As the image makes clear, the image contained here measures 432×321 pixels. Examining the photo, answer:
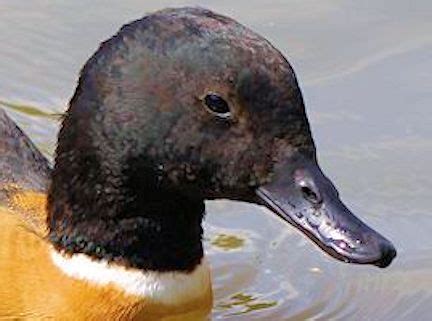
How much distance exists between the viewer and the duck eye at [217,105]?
17.4ft

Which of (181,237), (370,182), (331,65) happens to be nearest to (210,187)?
(181,237)

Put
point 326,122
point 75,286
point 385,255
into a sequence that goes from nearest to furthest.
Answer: point 385,255 < point 75,286 < point 326,122


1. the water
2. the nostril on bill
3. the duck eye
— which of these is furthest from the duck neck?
the water

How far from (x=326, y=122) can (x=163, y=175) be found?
2.39 meters

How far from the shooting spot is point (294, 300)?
689 cm

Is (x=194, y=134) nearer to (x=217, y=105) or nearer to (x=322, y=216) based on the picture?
(x=217, y=105)

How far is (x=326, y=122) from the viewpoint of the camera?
7.75m

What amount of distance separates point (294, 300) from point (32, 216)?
4.23ft

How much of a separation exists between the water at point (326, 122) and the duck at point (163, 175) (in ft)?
3.26

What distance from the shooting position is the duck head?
5.27 m

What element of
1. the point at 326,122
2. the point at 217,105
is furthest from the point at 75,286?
the point at 326,122

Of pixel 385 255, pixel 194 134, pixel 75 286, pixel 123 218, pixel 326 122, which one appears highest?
pixel 194 134

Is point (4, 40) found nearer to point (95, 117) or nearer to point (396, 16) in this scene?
point (396, 16)

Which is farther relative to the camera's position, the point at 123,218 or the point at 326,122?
the point at 326,122
